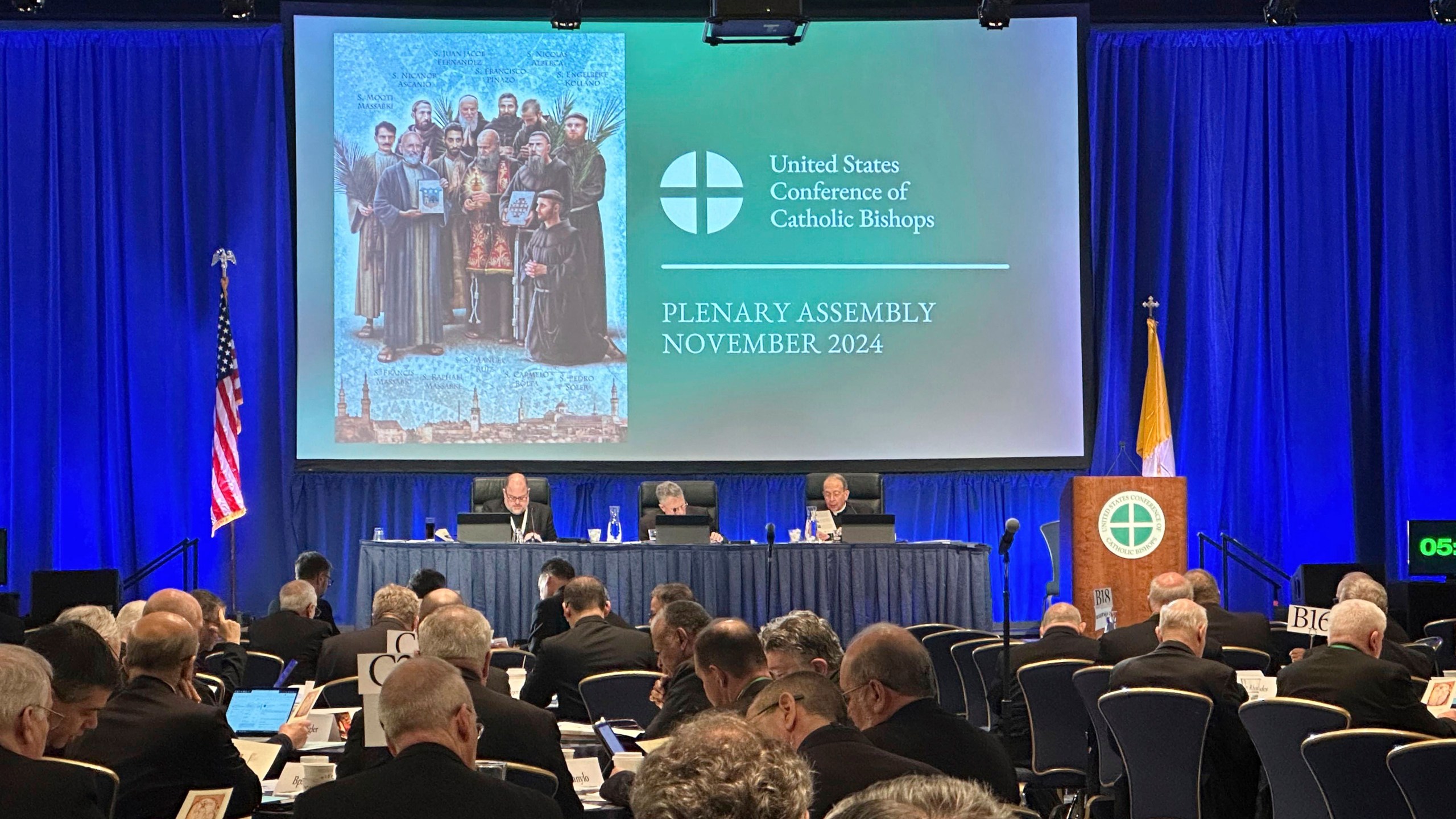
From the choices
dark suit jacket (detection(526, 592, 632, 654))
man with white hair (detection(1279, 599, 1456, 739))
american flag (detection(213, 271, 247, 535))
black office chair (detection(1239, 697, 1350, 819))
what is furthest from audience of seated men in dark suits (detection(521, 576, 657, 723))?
american flag (detection(213, 271, 247, 535))

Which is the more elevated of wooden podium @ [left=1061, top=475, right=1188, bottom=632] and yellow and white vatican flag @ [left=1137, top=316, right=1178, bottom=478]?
yellow and white vatican flag @ [left=1137, top=316, right=1178, bottom=478]

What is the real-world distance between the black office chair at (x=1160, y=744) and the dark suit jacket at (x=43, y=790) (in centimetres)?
367

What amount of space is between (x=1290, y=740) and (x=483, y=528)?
6.65 meters

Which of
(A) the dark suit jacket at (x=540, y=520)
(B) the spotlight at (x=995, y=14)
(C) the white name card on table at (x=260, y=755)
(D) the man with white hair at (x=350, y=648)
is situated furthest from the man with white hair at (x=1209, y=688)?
(B) the spotlight at (x=995, y=14)

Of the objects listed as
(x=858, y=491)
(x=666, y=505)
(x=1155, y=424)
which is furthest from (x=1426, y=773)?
(x=1155, y=424)

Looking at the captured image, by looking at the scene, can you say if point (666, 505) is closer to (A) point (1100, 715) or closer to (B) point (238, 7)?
(B) point (238, 7)

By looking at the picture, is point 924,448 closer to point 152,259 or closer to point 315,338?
point 315,338

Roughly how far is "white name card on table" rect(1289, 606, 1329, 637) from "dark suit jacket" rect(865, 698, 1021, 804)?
256cm

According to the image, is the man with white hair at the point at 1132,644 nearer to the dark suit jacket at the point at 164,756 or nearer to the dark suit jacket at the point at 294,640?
the dark suit jacket at the point at 294,640

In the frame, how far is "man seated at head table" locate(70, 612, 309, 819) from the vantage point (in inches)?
162

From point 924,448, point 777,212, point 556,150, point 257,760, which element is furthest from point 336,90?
point 257,760

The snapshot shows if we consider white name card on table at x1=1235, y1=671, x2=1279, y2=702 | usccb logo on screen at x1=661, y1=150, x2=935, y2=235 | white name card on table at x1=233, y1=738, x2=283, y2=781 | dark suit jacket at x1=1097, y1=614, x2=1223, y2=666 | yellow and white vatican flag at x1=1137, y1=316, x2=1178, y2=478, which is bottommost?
white name card on table at x1=1235, y1=671, x2=1279, y2=702

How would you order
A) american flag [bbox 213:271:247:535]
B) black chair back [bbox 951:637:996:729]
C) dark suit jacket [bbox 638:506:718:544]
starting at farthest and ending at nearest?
american flag [bbox 213:271:247:535] < dark suit jacket [bbox 638:506:718:544] < black chair back [bbox 951:637:996:729]

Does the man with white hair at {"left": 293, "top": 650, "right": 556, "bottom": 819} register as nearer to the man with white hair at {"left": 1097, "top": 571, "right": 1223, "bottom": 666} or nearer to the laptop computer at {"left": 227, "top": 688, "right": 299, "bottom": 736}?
the laptop computer at {"left": 227, "top": 688, "right": 299, "bottom": 736}
